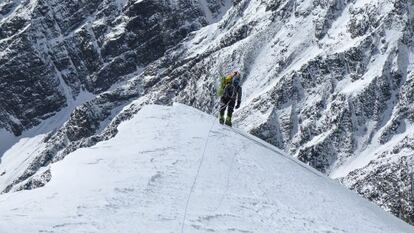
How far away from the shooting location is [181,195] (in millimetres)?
15414

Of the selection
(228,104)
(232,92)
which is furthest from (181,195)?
(232,92)

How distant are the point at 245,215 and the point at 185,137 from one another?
660cm

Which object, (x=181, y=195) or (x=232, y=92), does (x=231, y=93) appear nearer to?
(x=232, y=92)

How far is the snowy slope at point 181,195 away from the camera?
13719 mm

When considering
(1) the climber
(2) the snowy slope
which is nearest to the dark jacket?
(1) the climber

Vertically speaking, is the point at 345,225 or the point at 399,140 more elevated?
the point at 345,225

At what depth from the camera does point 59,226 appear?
13.0 meters

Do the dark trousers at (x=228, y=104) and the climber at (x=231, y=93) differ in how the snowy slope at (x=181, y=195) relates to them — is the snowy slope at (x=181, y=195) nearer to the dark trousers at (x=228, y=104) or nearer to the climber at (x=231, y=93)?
the dark trousers at (x=228, y=104)

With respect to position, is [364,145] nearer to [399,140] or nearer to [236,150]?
[399,140]

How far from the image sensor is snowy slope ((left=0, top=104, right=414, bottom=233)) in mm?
13719

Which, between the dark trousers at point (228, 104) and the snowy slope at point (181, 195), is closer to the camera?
the snowy slope at point (181, 195)


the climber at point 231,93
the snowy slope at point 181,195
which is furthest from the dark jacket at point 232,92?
the snowy slope at point 181,195

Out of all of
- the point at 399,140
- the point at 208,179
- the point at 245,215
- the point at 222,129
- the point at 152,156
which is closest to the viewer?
the point at 245,215

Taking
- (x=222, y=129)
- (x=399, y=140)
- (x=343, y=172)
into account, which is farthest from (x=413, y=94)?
(x=222, y=129)
